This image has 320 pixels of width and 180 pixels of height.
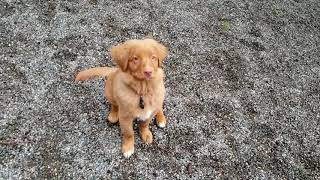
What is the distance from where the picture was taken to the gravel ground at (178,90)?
13.9 ft

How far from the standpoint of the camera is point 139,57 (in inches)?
130

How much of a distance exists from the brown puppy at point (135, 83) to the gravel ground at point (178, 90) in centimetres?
46

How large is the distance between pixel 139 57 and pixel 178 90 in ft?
5.91

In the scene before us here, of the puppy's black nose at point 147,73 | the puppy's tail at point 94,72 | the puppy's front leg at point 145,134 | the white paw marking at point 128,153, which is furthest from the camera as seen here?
the puppy's tail at point 94,72

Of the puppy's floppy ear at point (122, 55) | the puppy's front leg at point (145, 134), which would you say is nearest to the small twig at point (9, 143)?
the puppy's front leg at point (145, 134)

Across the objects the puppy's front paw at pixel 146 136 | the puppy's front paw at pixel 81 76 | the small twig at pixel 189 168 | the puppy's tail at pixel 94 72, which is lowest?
the small twig at pixel 189 168

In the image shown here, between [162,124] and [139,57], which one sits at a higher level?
[139,57]

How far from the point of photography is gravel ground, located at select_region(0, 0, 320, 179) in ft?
13.9

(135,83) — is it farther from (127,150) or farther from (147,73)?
Result: (127,150)

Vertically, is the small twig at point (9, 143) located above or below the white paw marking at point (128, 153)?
below

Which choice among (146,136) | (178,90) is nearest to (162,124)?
(146,136)

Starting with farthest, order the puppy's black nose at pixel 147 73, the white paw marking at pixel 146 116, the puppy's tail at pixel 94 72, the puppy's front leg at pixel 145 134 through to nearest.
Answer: the puppy's tail at pixel 94 72 → the puppy's front leg at pixel 145 134 → the white paw marking at pixel 146 116 → the puppy's black nose at pixel 147 73

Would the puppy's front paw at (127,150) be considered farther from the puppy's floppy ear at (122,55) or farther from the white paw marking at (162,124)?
the puppy's floppy ear at (122,55)

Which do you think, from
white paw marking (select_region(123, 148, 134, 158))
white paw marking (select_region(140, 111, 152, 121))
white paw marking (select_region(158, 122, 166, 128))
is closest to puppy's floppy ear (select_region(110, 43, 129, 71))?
white paw marking (select_region(140, 111, 152, 121))
